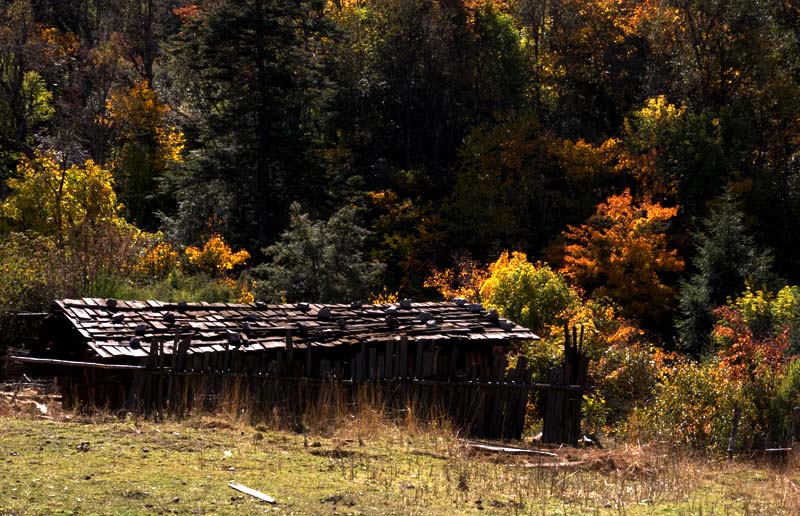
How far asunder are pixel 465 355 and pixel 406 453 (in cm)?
701

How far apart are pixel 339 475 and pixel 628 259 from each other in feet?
99.1

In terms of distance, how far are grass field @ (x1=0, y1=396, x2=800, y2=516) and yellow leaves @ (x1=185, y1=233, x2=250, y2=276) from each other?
2176 centimetres

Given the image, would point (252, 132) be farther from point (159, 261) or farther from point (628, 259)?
point (628, 259)

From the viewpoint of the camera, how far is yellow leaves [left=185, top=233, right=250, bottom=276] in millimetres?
36628

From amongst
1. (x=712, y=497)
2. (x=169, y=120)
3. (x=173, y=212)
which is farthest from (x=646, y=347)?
Result: (x=169, y=120)

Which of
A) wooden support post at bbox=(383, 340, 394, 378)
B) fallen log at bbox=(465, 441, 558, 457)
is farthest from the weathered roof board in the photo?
fallen log at bbox=(465, 441, 558, 457)

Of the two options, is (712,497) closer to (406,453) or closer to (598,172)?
(406,453)

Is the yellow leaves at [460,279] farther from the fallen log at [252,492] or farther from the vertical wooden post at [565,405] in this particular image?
the fallen log at [252,492]

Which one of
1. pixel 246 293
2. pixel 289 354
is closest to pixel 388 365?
pixel 289 354

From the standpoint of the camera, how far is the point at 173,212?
4894cm

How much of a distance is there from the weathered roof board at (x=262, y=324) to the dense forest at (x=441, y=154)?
9.60 metres

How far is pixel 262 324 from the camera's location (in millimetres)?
18688

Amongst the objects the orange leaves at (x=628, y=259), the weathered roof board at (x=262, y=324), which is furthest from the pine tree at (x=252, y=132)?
the weathered roof board at (x=262, y=324)

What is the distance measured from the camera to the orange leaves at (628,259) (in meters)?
40.0
